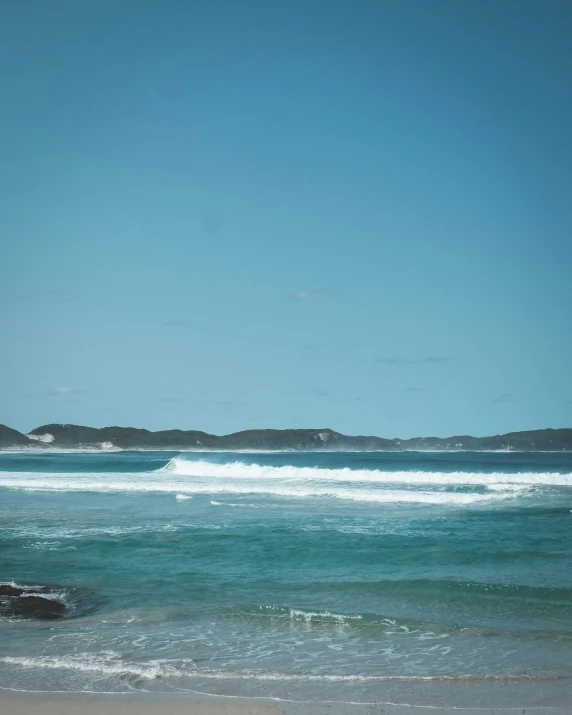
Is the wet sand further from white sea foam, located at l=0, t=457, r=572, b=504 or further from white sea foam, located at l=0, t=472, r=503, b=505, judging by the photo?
white sea foam, located at l=0, t=472, r=503, b=505

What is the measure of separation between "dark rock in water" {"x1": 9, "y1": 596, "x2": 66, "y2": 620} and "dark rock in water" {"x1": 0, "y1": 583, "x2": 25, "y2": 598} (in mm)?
317

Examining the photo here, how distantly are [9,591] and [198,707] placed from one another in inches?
262

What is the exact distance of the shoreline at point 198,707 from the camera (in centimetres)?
784

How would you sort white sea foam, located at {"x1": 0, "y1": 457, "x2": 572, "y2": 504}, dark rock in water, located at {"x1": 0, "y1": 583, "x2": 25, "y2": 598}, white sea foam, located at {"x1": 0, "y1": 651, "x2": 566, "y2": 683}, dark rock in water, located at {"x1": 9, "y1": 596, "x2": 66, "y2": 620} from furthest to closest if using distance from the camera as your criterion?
white sea foam, located at {"x1": 0, "y1": 457, "x2": 572, "y2": 504}, dark rock in water, located at {"x1": 0, "y1": 583, "x2": 25, "y2": 598}, dark rock in water, located at {"x1": 9, "y1": 596, "x2": 66, "y2": 620}, white sea foam, located at {"x1": 0, "y1": 651, "x2": 566, "y2": 683}

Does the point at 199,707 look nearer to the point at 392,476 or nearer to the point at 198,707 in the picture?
the point at 198,707

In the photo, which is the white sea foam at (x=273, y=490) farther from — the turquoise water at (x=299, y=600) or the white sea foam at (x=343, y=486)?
the turquoise water at (x=299, y=600)

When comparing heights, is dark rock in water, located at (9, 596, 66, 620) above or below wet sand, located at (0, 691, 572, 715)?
above

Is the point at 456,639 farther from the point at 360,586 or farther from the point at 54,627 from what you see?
the point at 54,627

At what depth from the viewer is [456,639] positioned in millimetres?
10742

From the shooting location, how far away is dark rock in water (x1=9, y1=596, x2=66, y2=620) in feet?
39.1

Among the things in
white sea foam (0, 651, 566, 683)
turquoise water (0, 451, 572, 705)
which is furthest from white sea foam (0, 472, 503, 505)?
white sea foam (0, 651, 566, 683)

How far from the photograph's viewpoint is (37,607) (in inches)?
484

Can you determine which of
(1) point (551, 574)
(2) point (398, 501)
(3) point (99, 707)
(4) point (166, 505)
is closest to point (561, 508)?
(2) point (398, 501)

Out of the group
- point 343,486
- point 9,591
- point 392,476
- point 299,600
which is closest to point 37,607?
point 9,591
